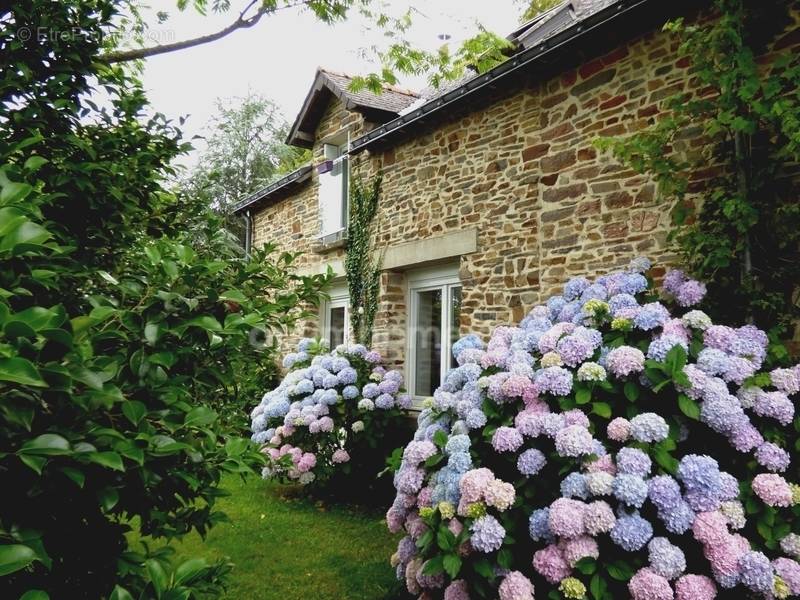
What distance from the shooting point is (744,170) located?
3826 mm

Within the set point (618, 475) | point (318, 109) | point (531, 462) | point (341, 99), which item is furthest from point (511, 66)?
point (318, 109)

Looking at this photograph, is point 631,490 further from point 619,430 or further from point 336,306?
point 336,306

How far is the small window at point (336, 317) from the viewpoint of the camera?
30.4 feet

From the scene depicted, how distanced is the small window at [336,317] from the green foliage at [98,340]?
20.5 feet

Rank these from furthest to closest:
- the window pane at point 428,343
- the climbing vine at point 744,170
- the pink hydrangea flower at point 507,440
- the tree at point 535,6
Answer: the tree at point 535,6, the window pane at point 428,343, the climbing vine at point 744,170, the pink hydrangea flower at point 507,440

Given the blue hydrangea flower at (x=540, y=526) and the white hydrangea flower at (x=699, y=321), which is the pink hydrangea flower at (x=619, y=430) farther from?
the white hydrangea flower at (x=699, y=321)

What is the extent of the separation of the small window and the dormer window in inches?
35.5

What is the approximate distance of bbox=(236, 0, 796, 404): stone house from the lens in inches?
190

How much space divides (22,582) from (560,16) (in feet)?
24.2

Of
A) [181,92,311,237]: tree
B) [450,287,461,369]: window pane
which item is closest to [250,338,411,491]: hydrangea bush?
[450,287,461,369]: window pane

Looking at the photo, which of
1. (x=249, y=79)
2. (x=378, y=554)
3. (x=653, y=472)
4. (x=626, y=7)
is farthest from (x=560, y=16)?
(x=249, y=79)

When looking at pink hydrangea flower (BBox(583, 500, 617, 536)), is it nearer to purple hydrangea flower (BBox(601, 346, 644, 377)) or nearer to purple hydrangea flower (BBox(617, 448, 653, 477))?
purple hydrangea flower (BBox(617, 448, 653, 477))

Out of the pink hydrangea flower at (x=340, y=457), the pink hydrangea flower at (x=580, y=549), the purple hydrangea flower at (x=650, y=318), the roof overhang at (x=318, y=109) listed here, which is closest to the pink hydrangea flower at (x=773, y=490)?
the pink hydrangea flower at (x=580, y=549)

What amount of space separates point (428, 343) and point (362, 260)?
64.8 inches
